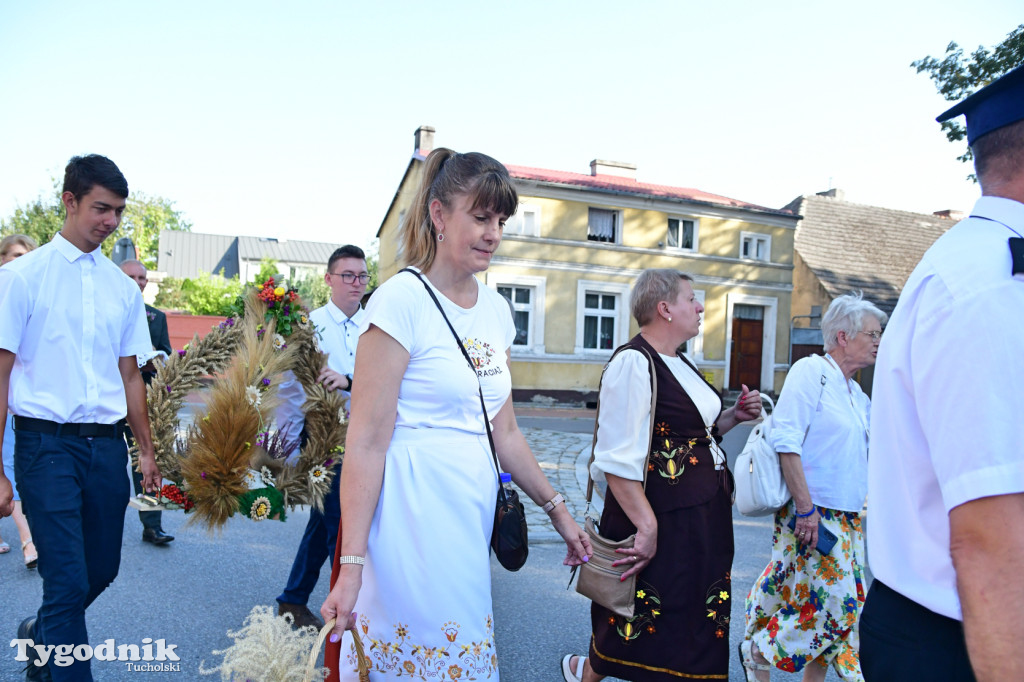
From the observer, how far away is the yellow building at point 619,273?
71.8 feet

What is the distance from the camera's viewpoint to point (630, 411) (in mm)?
2891

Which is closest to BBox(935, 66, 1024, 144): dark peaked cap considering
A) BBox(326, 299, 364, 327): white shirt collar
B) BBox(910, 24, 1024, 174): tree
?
BBox(326, 299, 364, 327): white shirt collar

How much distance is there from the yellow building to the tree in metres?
10.3

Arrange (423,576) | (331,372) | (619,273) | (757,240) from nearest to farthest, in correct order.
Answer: (423,576) < (331,372) < (619,273) < (757,240)

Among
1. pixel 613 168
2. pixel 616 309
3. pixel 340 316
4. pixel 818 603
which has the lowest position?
pixel 818 603

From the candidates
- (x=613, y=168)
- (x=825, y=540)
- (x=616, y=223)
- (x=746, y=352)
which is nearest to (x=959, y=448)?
(x=825, y=540)

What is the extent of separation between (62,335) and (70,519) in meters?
0.76

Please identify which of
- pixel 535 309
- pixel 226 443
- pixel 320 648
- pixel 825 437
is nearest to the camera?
pixel 320 648

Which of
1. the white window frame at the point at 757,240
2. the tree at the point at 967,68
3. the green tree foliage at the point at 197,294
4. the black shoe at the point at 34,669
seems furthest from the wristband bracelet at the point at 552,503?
the green tree foliage at the point at 197,294

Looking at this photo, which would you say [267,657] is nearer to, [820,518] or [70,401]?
[70,401]

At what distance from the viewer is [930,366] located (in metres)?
1.24

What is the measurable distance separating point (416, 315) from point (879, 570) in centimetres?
133

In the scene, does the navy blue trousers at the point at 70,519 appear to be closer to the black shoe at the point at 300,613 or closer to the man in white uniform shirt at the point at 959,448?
the black shoe at the point at 300,613

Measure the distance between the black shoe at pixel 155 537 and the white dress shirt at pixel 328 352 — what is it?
100 inches
